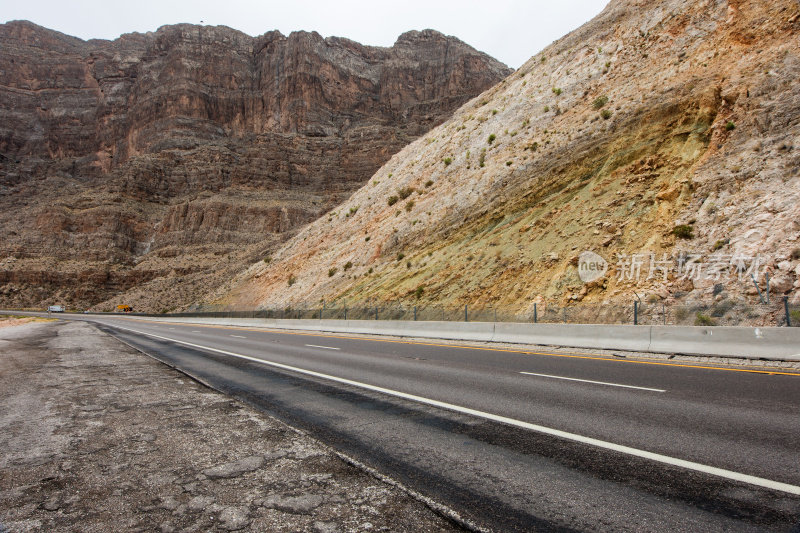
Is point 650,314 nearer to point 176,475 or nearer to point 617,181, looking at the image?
point 617,181

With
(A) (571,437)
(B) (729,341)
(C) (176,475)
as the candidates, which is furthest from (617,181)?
(C) (176,475)

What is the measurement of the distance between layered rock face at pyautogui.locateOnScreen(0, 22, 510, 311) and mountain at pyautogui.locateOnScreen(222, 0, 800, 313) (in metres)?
46.3

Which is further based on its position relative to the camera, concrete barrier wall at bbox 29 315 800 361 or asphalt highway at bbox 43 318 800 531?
concrete barrier wall at bbox 29 315 800 361

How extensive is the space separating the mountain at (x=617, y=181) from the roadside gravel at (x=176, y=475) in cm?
1628

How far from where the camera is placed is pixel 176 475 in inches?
158

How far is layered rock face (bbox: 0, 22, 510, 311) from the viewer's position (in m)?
87.4

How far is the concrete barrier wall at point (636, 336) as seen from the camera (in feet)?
34.0

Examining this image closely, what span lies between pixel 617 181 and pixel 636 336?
13196 mm

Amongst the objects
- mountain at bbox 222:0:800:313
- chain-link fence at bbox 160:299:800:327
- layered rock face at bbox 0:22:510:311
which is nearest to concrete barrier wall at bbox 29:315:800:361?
chain-link fence at bbox 160:299:800:327

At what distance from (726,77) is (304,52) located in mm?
132202
